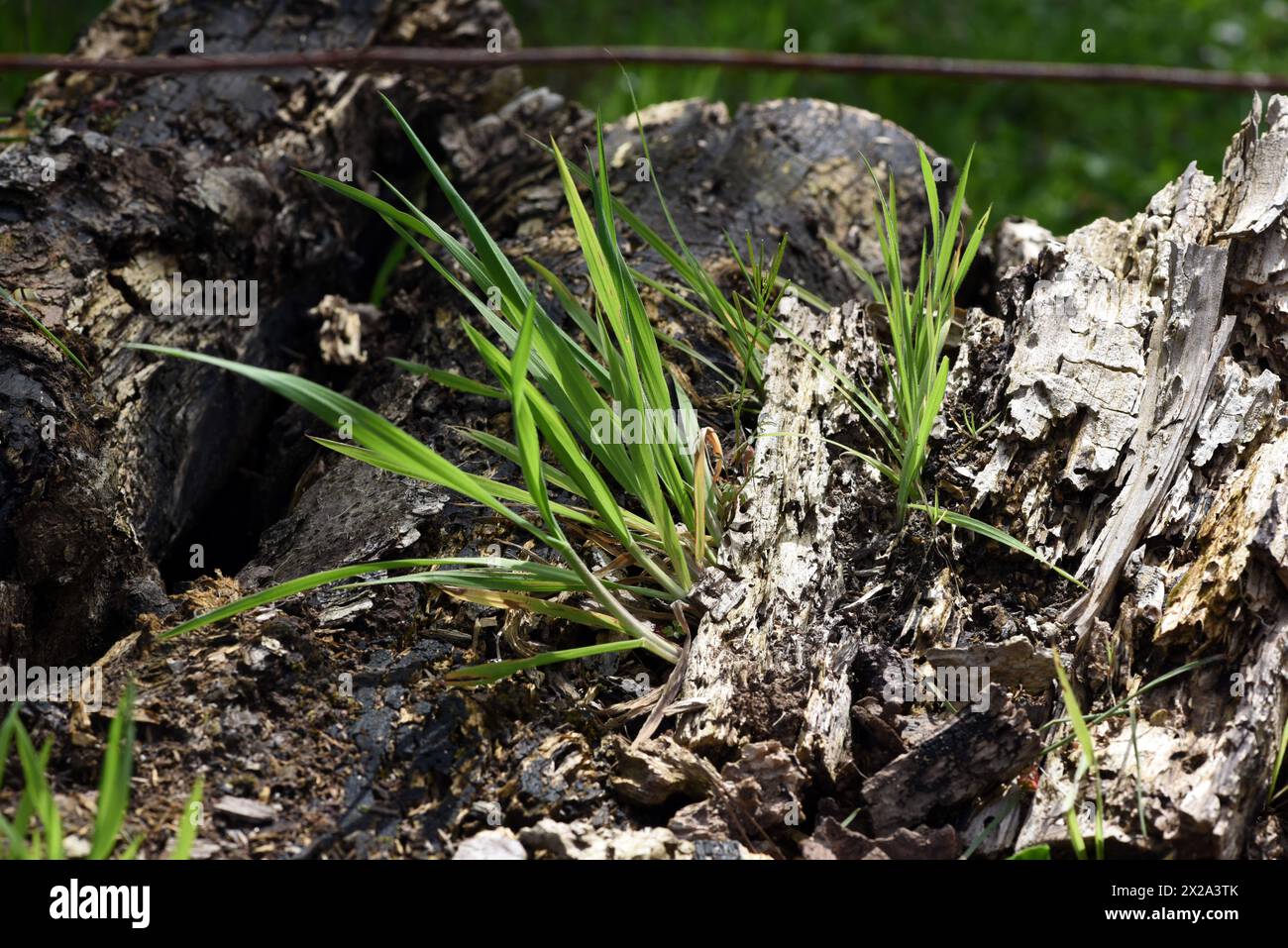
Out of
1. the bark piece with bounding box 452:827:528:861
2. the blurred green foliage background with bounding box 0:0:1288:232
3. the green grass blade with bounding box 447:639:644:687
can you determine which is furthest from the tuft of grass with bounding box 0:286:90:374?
the blurred green foliage background with bounding box 0:0:1288:232

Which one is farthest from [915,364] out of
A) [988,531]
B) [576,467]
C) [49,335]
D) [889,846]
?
[49,335]

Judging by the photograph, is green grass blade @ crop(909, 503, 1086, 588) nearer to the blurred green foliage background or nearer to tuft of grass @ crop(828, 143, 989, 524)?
tuft of grass @ crop(828, 143, 989, 524)

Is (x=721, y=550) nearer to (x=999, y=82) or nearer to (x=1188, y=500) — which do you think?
(x=1188, y=500)

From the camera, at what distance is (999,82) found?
13.1 ft

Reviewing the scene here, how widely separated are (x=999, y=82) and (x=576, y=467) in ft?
10.9

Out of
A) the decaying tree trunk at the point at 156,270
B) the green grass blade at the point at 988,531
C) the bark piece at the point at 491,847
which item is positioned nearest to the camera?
the bark piece at the point at 491,847

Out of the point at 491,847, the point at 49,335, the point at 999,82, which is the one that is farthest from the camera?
the point at 999,82

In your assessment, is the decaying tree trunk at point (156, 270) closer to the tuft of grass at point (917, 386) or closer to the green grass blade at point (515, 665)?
the green grass blade at point (515, 665)

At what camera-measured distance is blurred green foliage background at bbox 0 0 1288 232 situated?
3.74 metres

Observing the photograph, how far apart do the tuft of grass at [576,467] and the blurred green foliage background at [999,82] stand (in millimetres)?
2176

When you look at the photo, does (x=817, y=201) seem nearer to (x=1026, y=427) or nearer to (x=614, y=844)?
(x=1026, y=427)

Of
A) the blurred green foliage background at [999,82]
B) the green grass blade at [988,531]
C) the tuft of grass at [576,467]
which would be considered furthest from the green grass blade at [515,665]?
the blurred green foliage background at [999,82]

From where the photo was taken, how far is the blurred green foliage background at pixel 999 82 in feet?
12.3
